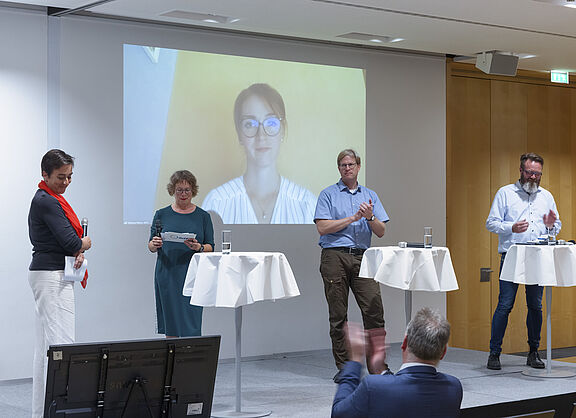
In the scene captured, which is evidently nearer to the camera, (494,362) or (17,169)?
(17,169)

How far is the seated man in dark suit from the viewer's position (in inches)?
101

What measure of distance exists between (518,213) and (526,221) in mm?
142

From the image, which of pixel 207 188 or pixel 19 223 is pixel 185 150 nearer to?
pixel 207 188

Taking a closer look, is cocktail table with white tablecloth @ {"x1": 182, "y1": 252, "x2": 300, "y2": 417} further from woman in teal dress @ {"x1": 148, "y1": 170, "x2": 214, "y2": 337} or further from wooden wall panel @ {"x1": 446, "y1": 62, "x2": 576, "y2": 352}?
wooden wall panel @ {"x1": 446, "y1": 62, "x2": 576, "y2": 352}

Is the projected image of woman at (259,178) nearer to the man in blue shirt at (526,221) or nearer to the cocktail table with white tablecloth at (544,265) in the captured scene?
the man in blue shirt at (526,221)

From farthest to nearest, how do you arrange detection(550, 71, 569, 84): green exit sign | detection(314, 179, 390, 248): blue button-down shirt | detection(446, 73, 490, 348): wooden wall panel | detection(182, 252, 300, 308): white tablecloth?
detection(550, 71, 569, 84): green exit sign < detection(446, 73, 490, 348): wooden wall panel < detection(314, 179, 390, 248): blue button-down shirt < detection(182, 252, 300, 308): white tablecloth

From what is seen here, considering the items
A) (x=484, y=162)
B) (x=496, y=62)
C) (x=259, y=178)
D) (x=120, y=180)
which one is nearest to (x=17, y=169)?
(x=120, y=180)

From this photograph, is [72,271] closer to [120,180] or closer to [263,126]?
[120,180]

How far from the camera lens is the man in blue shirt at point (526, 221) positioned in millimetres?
6898

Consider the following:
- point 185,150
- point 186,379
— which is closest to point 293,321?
point 185,150

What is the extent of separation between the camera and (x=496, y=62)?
8133mm

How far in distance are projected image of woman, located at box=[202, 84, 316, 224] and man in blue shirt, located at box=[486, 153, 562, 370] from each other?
1785mm

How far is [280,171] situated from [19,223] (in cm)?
231

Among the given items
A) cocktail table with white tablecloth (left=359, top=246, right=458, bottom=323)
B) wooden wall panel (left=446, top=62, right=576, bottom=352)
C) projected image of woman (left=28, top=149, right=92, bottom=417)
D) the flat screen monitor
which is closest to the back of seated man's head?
the flat screen monitor
